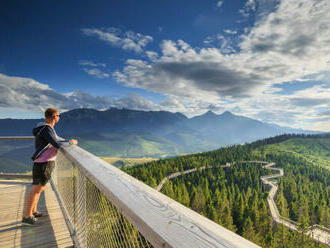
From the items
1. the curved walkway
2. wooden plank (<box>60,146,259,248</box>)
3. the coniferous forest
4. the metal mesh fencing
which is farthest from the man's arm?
the curved walkway

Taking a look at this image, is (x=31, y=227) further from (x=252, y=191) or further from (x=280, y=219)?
(x=252, y=191)

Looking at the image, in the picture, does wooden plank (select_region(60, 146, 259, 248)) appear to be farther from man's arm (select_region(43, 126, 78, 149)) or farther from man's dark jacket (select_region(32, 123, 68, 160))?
man's dark jacket (select_region(32, 123, 68, 160))

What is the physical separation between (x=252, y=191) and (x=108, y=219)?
101m

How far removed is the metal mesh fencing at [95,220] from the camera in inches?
85.1

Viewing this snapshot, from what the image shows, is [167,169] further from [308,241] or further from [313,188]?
[313,188]

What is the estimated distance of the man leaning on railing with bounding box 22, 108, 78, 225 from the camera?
4.87 meters

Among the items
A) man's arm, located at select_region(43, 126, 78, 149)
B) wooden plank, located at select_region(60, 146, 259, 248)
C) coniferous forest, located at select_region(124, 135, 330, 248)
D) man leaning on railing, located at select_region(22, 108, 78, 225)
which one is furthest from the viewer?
coniferous forest, located at select_region(124, 135, 330, 248)

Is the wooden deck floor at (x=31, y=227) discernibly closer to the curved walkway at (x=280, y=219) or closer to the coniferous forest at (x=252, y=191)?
the coniferous forest at (x=252, y=191)

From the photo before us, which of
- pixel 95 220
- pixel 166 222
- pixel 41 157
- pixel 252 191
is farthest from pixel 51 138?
pixel 252 191

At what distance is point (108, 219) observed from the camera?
262cm

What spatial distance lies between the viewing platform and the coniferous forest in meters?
46.6

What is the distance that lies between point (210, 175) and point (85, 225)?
103 metres

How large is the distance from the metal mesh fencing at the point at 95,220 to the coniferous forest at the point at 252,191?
4737 cm

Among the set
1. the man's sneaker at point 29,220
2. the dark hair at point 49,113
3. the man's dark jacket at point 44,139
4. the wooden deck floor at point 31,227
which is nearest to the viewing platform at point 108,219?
the wooden deck floor at point 31,227
